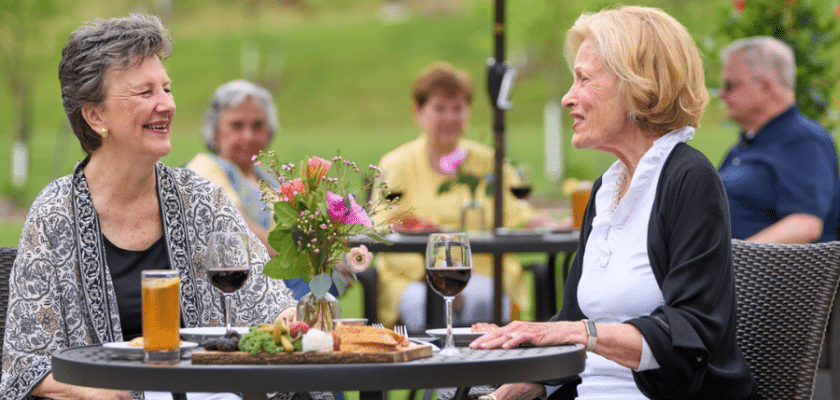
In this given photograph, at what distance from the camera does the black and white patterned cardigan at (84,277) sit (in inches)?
77.9

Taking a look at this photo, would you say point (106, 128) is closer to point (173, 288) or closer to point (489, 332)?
point (173, 288)

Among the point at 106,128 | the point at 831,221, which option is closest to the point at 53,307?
the point at 106,128

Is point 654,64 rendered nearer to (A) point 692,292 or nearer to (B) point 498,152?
(A) point 692,292

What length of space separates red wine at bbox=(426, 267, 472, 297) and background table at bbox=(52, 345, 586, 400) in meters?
0.23

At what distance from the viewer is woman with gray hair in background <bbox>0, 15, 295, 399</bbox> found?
2.10 metres

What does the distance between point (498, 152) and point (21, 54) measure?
1399cm

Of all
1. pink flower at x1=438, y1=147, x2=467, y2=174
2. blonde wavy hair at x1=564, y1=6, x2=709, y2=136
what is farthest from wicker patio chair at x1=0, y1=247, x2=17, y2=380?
pink flower at x1=438, y1=147, x2=467, y2=174

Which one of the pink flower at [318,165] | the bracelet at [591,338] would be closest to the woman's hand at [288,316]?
the pink flower at [318,165]

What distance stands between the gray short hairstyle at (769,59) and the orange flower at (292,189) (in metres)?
3.16

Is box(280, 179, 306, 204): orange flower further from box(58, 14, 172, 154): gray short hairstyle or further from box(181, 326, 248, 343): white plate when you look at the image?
box(58, 14, 172, 154): gray short hairstyle

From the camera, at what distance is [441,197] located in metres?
4.86

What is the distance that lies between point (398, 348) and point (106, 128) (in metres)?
1.11

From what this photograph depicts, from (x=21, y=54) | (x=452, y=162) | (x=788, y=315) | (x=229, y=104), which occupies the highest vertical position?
(x=21, y=54)

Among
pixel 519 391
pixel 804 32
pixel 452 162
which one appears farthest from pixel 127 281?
pixel 804 32
